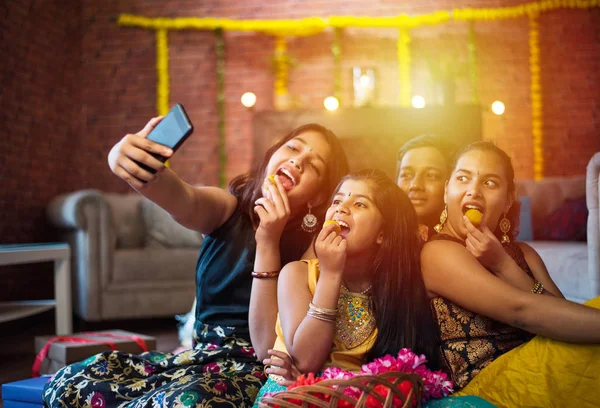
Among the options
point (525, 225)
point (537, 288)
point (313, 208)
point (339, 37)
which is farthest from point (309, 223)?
point (339, 37)

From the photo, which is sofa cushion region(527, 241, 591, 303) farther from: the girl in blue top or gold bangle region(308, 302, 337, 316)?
gold bangle region(308, 302, 337, 316)

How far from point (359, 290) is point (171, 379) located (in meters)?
0.53

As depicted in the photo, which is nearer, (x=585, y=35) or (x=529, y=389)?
(x=529, y=389)

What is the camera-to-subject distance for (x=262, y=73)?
19.0ft

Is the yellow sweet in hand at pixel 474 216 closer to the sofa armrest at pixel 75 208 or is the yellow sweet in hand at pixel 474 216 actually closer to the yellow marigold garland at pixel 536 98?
the sofa armrest at pixel 75 208

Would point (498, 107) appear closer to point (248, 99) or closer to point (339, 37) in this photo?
point (339, 37)

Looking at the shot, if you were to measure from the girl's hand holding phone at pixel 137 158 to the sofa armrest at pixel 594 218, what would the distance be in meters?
1.75

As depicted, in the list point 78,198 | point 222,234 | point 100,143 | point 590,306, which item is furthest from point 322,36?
point 590,306

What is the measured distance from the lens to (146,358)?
1.69m

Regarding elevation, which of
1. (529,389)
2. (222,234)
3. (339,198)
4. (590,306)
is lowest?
(529,389)

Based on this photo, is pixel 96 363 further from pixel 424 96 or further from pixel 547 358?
pixel 424 96

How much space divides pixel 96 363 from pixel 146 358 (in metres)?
0.15

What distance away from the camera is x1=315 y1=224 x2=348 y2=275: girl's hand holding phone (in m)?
1.23

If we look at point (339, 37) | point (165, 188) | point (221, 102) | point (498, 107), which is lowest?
point (165, 188)
